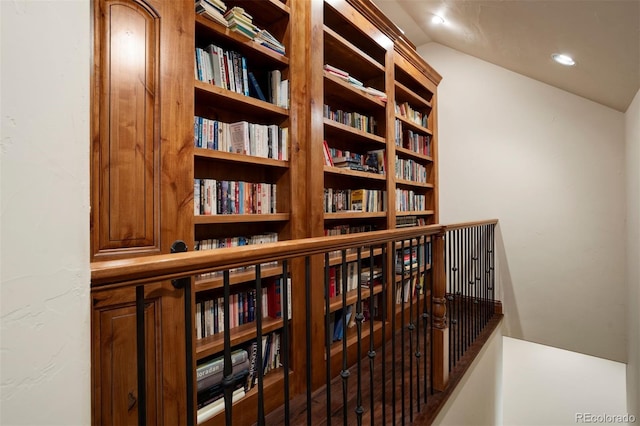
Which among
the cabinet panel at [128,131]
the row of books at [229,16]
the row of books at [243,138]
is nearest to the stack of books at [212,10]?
the row of books at [229,16]

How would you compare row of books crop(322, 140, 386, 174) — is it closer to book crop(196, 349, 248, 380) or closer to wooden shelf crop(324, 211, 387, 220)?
wooden shelf crop(324, 211, 387, 220)

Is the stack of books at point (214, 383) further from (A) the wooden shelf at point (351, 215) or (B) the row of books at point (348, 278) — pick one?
(A) the wooden shelf at point (351, 215)

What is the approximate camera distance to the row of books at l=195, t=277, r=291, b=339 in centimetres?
156

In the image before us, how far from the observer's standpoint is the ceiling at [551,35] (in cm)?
164

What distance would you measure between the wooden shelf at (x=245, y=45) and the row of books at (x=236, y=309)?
1.27 meters

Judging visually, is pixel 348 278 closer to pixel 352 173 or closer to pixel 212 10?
pixel 352 173

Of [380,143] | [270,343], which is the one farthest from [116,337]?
[380,143]

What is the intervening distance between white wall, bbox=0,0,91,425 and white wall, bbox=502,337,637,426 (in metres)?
4.83

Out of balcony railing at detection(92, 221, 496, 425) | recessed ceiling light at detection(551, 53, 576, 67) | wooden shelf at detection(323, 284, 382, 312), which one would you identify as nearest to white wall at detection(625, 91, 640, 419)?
recessed ceiling light at detection(551, 53, 576, 67)

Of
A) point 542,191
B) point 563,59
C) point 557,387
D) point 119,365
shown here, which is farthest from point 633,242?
point 119,365

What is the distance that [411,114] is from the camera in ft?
10.9

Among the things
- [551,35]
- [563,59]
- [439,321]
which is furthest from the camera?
[563,59]

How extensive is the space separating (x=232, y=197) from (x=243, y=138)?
324mm

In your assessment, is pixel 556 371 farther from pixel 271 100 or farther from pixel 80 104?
pixel 80 104
